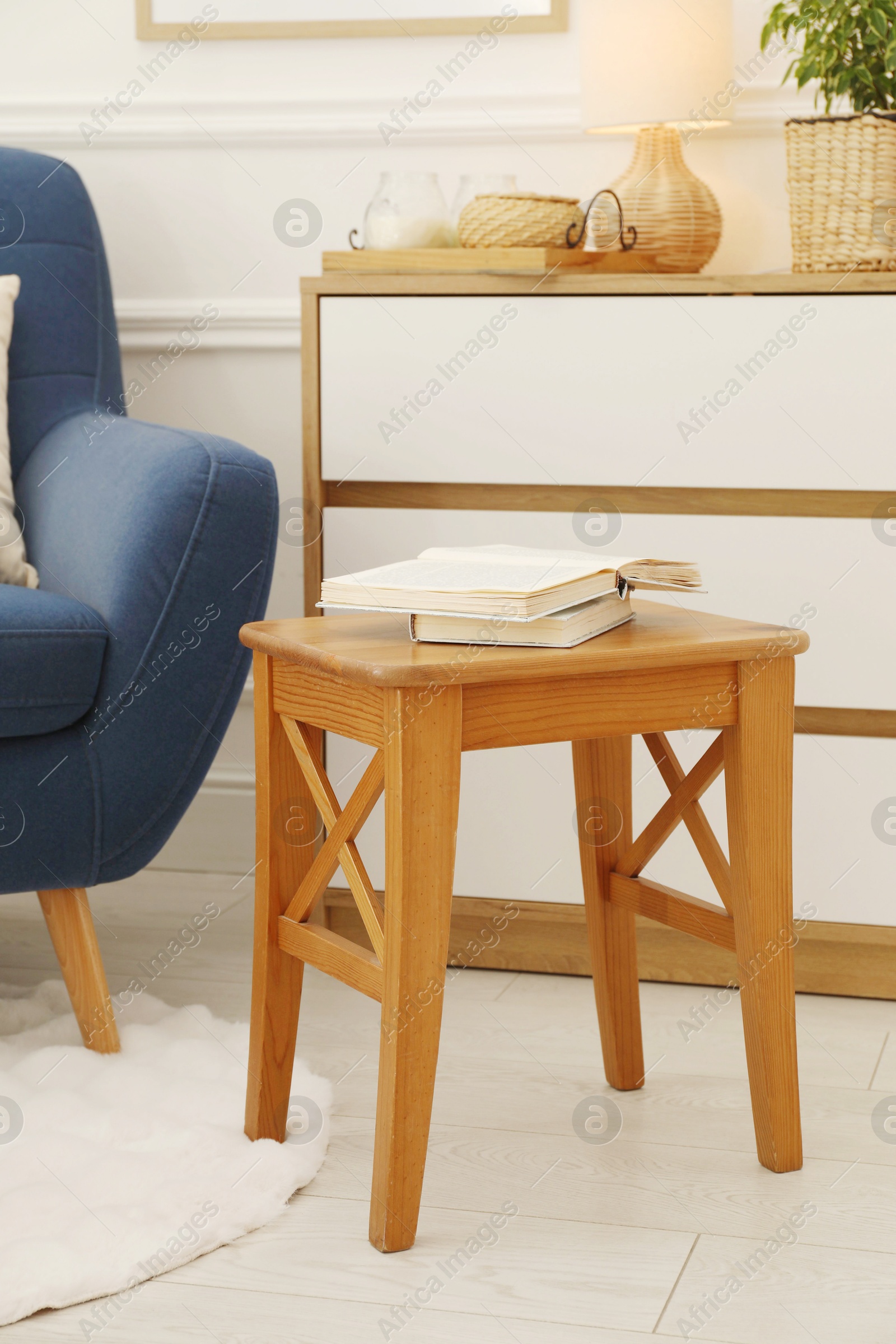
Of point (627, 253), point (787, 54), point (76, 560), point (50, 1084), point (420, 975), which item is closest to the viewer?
point (420, 975)

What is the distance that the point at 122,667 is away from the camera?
4.26ft

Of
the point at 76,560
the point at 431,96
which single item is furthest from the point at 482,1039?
the point at 431,96

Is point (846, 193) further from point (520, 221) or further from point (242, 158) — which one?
point (242, 158)

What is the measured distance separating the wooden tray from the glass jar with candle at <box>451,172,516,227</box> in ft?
0.33

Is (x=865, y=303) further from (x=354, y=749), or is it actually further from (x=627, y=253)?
(x=354, y=749)

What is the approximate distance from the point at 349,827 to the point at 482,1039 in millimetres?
501

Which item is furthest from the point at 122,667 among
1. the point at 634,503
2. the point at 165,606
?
the point at 634,503

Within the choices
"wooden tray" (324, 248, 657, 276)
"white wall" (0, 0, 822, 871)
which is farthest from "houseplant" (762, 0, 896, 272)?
"white wall" (0, 0, 822, 871)

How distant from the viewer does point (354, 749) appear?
A: 5.36 feet

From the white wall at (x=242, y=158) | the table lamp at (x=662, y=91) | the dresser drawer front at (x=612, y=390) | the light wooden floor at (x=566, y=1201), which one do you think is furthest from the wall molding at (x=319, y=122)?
the light wooden floor at (x=566, y=1201)

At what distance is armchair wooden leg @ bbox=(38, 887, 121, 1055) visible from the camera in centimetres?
133

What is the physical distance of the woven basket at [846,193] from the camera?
4.79 feet

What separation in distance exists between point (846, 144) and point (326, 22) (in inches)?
32.5

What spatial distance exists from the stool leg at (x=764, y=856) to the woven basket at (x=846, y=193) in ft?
2.03
